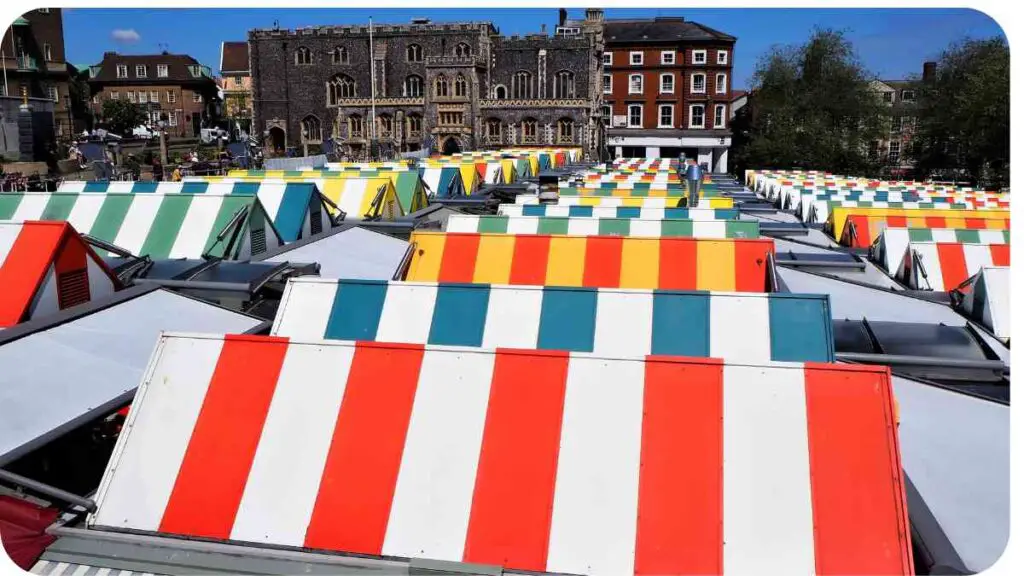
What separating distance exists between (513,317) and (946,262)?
265 inches

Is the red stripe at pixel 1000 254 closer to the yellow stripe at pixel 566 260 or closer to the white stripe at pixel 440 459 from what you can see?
the yellow stripe at pixel 566 260

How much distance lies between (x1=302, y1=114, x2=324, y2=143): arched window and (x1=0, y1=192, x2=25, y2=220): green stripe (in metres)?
63.4

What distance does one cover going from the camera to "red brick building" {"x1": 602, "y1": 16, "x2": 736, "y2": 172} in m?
67.9

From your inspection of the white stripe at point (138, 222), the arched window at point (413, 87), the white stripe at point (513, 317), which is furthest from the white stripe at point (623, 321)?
the arched window at point (413, 87)

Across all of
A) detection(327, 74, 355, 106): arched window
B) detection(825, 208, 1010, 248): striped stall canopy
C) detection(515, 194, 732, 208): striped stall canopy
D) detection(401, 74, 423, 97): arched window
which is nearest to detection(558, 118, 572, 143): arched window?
detection(401, 74, 423, 97): arched window

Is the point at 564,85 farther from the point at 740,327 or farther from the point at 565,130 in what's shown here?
the point at 740,327

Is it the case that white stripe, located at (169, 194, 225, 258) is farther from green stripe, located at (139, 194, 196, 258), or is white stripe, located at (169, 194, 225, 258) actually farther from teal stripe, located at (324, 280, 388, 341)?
teal stripe, located at (324, 280, 388, 341)

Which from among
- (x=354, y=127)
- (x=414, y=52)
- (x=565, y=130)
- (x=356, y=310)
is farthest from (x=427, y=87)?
(x=356, y=310)

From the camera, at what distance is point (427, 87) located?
66.1m

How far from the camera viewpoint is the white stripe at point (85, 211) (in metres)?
10.1

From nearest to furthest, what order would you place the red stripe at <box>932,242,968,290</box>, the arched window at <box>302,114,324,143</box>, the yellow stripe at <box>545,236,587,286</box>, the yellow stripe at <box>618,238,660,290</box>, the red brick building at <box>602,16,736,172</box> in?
1. the yellow stripe at <box>618,238,660,290</box>
2. the yellow stripe at <box>545,236,587,286</box>
3. the red stripe at <box>932,242,968,290</box>
4. the red brick building at <box>602,16,736,172</box>
5. the arched window at <box>302,114,324,143</box>

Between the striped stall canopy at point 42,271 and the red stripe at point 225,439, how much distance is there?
3.17 meters

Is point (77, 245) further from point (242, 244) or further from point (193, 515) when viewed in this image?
point (193, 515)

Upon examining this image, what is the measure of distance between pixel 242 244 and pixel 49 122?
129ft
